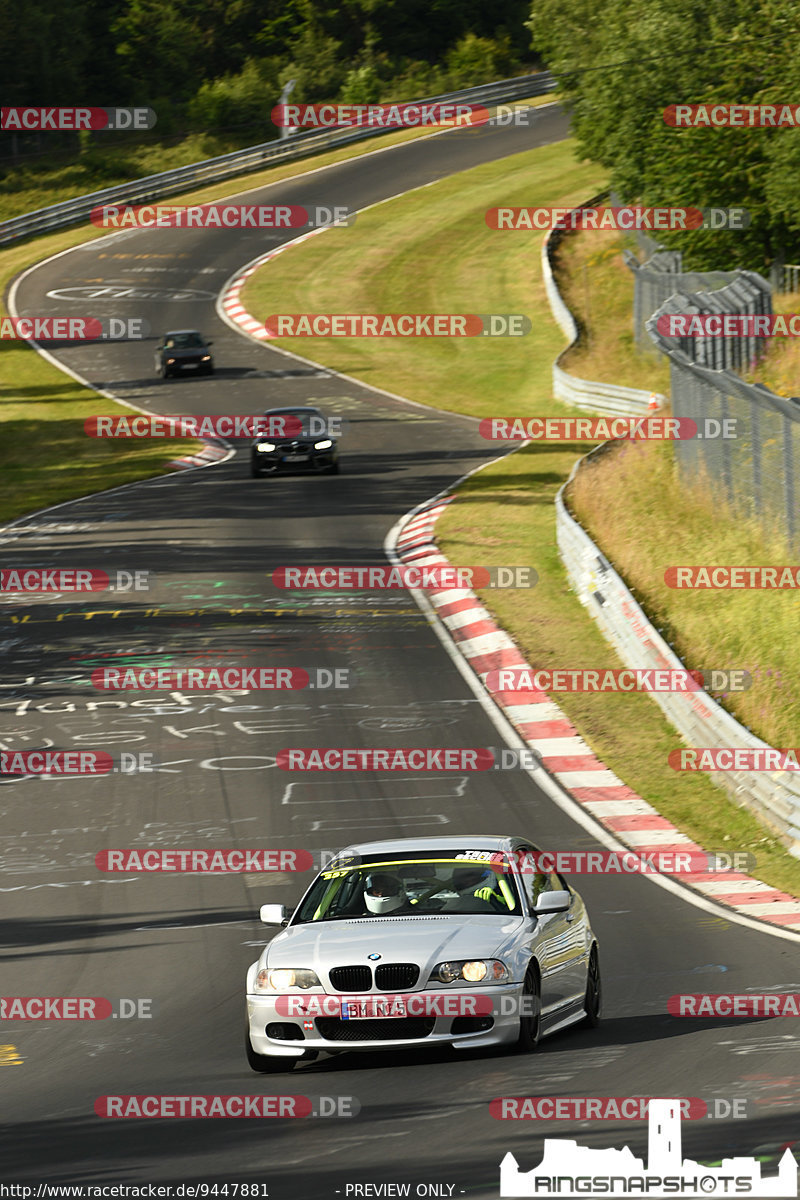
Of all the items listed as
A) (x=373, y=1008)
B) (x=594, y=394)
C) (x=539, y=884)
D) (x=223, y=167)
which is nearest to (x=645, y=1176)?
(x=373, y=1008)

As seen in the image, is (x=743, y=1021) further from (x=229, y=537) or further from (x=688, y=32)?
(x=688, y=32)

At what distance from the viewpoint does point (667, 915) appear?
14.1 meters

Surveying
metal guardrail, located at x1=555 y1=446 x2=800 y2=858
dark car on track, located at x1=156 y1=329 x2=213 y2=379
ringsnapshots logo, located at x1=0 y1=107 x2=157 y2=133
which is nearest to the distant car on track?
metal guardrail, located at x1=555 y1=446 x2=800 y2=858

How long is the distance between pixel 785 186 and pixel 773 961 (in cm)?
3085

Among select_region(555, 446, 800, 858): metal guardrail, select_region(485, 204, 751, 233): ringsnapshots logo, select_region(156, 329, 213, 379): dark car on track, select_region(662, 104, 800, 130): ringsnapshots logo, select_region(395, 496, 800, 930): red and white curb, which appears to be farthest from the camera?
select_region(156, 329, 213, 379): dark car on track

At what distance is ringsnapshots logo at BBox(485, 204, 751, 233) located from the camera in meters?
44.8

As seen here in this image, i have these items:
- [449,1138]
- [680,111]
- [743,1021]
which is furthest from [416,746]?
[680,111]

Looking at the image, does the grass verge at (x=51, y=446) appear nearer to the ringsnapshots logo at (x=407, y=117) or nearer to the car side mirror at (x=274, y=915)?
the ringsnapshots logo at (x=407, y=117)

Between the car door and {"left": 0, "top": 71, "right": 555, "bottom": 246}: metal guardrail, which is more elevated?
{"left": 0, "top": 71, "right": 555, "bottom": 246}: metal guardrail

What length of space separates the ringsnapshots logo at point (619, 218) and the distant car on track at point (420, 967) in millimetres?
35582

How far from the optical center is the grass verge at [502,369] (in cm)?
1945

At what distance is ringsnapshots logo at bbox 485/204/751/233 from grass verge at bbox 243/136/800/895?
0.90 metres

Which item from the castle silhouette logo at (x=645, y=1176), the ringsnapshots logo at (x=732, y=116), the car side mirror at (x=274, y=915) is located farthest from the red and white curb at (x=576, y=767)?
the ringsnapshots logo at (x=732, y=116)

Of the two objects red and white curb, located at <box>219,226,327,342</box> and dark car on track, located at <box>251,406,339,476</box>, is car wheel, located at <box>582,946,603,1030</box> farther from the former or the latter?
red and white curb, located at <box>219,226,327,342</box>
